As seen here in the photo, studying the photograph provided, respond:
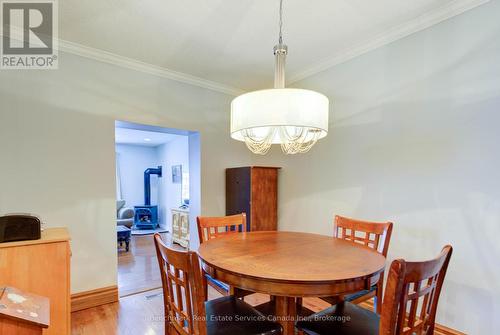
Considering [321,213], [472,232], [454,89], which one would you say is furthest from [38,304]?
[454,89]

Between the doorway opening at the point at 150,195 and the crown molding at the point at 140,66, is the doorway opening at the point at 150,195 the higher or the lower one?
the lower one

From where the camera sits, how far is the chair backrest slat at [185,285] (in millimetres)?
1024

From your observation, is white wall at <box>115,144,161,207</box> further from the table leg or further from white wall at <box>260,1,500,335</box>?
the table leg

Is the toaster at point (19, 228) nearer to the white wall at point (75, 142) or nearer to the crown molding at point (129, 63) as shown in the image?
the white wall at point (75, 142)

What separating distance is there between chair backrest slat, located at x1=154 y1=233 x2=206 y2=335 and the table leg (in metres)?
0.51

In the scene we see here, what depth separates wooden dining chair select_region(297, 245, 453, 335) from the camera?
2.98ft

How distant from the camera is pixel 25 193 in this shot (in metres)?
2.19

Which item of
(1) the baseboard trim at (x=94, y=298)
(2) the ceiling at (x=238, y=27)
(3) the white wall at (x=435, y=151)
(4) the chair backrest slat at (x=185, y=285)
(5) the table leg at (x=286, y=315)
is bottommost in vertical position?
(1) the baseboard trim at (x=94, y=298)

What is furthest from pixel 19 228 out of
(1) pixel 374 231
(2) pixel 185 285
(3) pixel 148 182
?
(3) pixel 148 182

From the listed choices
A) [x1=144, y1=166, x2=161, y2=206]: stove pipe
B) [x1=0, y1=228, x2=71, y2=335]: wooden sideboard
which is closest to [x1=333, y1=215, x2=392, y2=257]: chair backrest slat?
[x1=0, y1=228, x2=71, y2=335]: wooden sideboard

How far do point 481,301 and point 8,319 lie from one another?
2831 mm

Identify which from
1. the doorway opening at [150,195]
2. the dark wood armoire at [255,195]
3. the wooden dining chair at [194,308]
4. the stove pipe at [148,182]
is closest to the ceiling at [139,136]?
the doorway opening at [150,195]

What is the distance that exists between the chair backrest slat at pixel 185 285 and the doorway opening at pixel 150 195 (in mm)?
1873

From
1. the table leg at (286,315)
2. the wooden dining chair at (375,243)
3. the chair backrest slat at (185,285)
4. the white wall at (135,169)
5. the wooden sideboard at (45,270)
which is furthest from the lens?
the white wall at (135,169)
